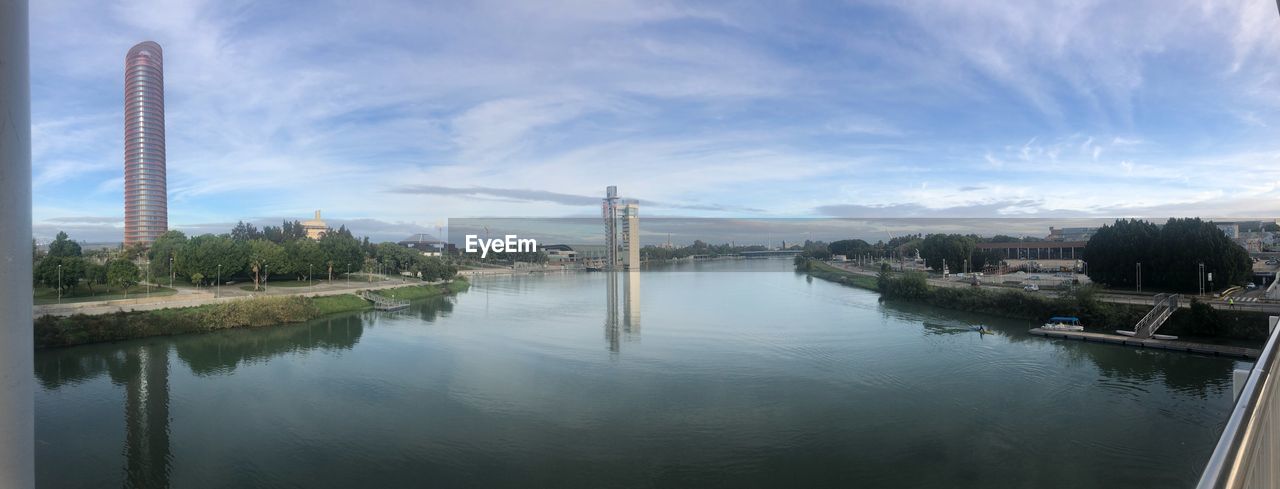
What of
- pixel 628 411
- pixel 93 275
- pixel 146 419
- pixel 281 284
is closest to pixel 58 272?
pixel 93 275

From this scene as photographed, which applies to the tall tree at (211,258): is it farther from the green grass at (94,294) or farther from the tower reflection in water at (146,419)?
the tower reflection in water at (146,419)

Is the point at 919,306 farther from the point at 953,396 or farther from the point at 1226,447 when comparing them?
the point at 1226,447

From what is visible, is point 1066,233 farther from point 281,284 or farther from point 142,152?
point 142,152

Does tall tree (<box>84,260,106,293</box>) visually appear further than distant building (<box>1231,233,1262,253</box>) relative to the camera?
No

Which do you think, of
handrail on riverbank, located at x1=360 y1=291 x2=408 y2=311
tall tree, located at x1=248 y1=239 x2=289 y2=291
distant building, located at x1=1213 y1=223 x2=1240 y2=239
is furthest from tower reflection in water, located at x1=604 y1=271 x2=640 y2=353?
distant building, located at x1=1213 y1=223 x2=1240 y2=239

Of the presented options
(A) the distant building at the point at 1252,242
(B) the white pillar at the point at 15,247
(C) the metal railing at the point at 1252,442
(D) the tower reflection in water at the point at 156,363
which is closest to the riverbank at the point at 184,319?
(D) the tower reflection in water at the point at 156,363

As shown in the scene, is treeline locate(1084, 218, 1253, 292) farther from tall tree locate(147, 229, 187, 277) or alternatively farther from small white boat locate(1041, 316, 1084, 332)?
tall tree locate(147, 229, 187, 277)

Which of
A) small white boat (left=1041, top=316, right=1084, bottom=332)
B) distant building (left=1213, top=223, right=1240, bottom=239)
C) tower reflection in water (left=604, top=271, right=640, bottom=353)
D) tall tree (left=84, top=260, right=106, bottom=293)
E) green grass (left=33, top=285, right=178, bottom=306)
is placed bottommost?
tower reflection in water (left=604, top=271, right=640, bottom=353)
